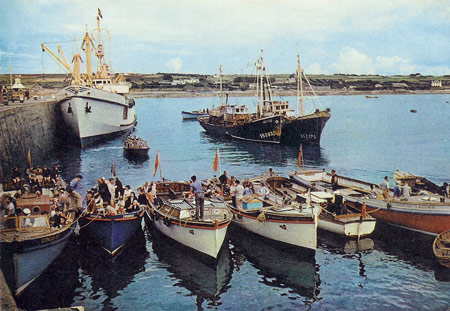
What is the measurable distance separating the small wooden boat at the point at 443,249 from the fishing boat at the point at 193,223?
1033 cm

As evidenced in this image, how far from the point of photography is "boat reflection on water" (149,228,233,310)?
1916 centimetres

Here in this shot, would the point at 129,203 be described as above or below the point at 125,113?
below

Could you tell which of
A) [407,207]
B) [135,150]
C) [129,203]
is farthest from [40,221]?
[135,150]

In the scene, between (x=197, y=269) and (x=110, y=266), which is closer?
(x=197, y=269)

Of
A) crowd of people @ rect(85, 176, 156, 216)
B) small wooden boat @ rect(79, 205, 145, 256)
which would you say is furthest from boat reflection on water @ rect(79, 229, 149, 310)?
crowd of people @ rect(85, 176, 156, 216)

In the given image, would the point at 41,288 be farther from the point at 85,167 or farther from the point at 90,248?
the point at 85,167

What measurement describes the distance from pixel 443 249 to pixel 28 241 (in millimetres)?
19136

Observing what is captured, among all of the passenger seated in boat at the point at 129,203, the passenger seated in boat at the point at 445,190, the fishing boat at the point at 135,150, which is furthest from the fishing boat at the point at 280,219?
the fishing boat at the point at 135,150

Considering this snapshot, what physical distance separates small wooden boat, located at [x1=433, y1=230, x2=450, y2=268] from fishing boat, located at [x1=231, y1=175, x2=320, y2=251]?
5.87m

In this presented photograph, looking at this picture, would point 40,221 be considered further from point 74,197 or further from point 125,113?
point 125,113

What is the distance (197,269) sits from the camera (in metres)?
21.3

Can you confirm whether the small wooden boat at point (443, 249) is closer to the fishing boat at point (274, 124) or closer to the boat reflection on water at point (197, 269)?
the boat reflection on water at point (197, 269)

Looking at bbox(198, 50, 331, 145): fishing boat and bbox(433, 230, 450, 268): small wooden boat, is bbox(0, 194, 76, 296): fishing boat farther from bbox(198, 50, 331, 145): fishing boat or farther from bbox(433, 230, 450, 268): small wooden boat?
bbox(198, 50, 331, 145): fishing boat

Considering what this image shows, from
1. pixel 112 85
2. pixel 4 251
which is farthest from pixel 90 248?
pixel 112 85
